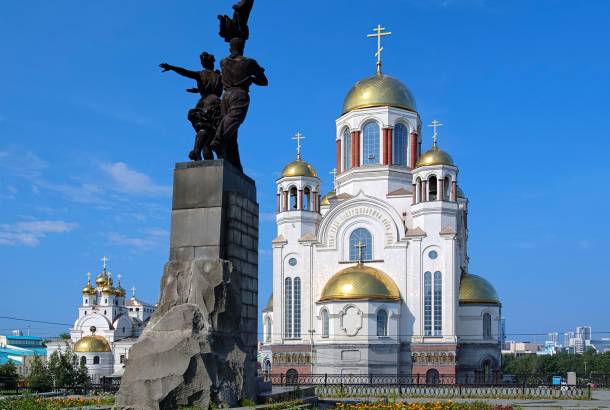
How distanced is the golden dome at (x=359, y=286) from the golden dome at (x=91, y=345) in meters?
24.9

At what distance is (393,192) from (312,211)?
3.88 metres

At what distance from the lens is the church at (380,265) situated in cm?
3188

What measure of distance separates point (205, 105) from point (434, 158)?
23602 millimetres

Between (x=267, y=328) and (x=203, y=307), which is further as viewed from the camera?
(x=267, y=328)

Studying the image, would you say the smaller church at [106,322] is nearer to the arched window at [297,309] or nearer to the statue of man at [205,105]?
the arched window at [297,309]

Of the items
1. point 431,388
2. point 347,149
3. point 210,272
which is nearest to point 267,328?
point 347,149

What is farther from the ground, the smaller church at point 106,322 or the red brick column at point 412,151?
the red brick column at point 412,151

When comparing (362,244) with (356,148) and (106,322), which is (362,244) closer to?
(356,148)

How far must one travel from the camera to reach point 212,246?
9.72m

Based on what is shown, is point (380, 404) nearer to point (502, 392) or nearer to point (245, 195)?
point (245, 195)

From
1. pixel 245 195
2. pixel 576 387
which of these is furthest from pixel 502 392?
pixel 245 195

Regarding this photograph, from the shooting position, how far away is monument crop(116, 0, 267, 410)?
873cm

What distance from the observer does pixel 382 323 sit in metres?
32.0

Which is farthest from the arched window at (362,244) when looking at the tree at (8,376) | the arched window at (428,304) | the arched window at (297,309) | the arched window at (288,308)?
the tree at (8,376)
